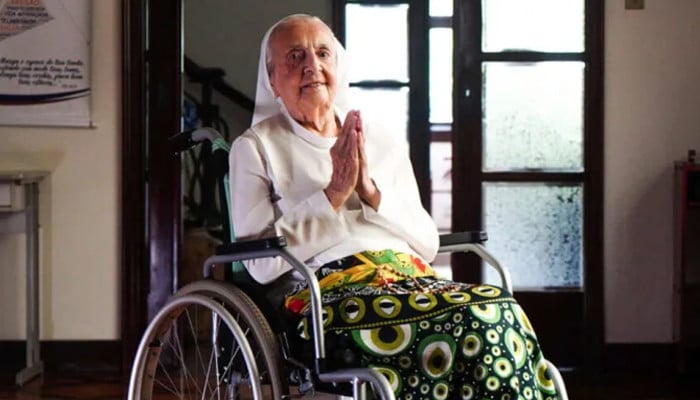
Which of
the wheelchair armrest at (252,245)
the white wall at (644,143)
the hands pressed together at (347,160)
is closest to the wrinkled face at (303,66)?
the hands pressed together at (347,160)

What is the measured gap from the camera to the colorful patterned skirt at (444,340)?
6.81 feet

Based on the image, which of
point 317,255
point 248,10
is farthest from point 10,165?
point 317,255

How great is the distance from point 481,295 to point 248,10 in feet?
9.65

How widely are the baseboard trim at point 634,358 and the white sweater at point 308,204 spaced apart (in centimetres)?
206

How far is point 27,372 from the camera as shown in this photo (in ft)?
13.8

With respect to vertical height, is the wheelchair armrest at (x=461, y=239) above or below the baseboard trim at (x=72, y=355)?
above

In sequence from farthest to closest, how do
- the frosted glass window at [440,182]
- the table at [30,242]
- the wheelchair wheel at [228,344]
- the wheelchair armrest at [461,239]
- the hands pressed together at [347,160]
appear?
the frosted glass window at [440,182] → the table at [30,242] → the wheelchair armrest at [461,239] → the hands pressed together at [347,160] → the wheelchair wheel at [228,344]

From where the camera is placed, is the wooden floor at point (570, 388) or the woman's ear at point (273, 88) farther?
the wooden floor at point (570, 388)

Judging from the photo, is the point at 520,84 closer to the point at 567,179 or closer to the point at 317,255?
the point at 567,179

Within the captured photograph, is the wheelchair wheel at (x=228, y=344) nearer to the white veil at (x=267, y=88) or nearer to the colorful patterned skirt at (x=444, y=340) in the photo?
the colorful patterned skirt at (x=444, y=340)

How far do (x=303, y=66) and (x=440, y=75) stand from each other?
7.64 ft

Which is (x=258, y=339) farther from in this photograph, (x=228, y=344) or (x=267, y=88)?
(x=267, y=88)

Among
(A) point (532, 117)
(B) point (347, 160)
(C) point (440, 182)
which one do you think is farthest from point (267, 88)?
(C) point (440, 182)

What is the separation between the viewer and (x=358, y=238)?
249cm
